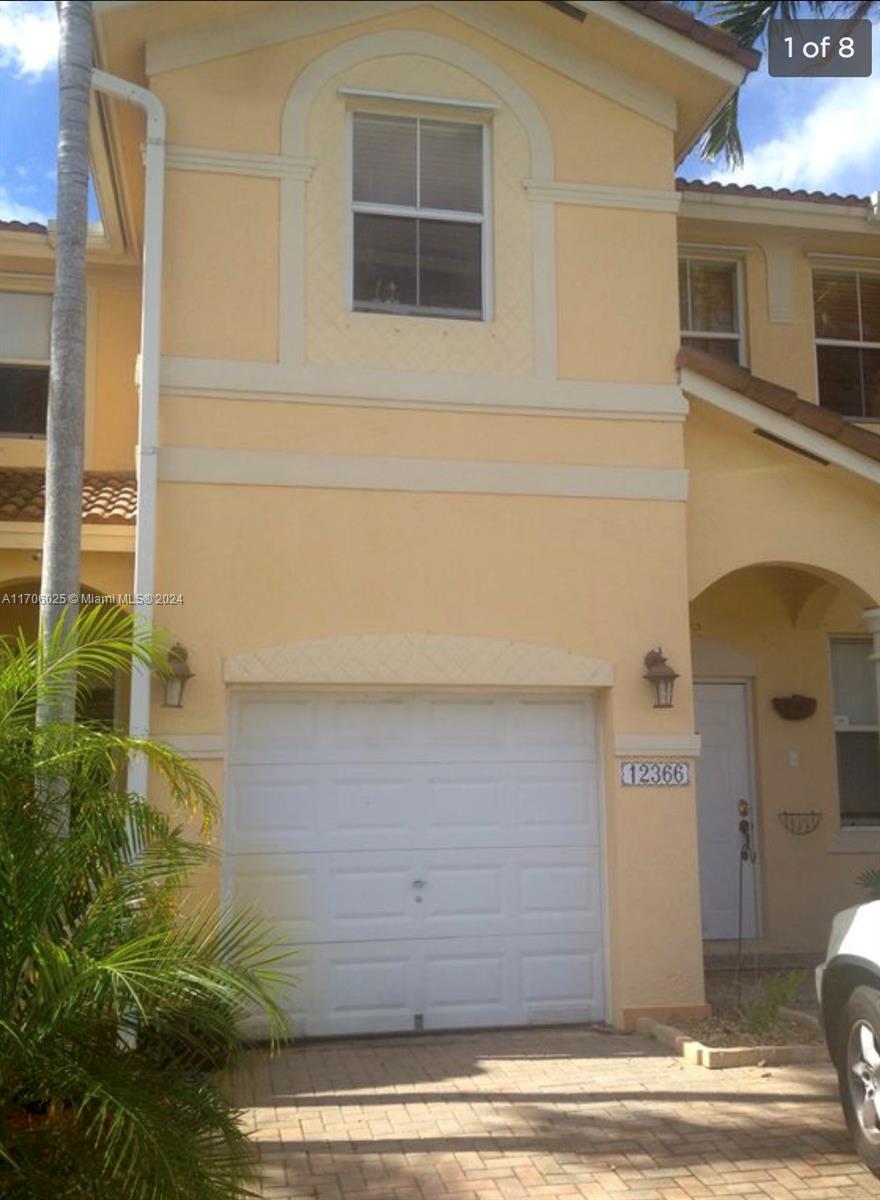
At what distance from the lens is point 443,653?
8633 millimetres

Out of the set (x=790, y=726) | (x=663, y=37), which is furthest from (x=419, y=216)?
(x=790, y=726)

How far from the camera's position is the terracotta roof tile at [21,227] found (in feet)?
36.7

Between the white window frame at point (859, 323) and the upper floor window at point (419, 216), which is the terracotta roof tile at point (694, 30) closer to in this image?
the upper floor window at point (419, 216)

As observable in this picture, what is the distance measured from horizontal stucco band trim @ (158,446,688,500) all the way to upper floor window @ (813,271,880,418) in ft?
12.1

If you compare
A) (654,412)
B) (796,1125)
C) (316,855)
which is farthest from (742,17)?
(796,1125)

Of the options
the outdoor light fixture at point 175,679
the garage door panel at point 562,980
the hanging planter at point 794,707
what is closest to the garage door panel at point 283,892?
the outdoor light fixture at point 175,679

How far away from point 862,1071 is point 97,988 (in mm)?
3519

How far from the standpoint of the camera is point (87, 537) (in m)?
9.07

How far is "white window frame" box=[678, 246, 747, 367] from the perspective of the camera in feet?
38.8

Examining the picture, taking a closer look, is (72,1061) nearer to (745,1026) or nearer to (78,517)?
(78,517)

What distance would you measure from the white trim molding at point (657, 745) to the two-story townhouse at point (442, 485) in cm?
2

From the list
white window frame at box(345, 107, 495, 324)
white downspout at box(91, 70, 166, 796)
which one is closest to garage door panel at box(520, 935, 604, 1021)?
white downspout at box(91, 70, 166, 796)

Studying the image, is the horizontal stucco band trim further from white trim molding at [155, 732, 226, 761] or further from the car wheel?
the car wheel

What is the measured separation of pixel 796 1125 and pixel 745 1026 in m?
1.74
